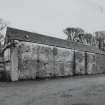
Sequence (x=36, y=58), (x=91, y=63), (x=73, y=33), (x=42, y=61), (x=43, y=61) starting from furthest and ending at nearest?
(x=73, y=33), (x=91, y=63), (x=43, y=61), (x=42, y=61), (x=36, y=58)

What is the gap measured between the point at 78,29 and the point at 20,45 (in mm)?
32779

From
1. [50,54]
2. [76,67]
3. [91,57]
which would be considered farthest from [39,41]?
[91,57]

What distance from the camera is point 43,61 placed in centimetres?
1603

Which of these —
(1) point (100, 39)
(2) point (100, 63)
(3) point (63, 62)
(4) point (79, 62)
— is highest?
(1) point (100, 39)

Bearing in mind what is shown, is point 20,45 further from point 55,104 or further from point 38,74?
point 55,104

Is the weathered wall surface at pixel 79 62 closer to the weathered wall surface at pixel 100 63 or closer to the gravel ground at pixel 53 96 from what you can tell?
the weathered wall surface at pixel 100 63

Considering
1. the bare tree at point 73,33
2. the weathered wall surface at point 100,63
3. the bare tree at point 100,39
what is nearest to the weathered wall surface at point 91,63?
the weathered wall surface at point 100,63

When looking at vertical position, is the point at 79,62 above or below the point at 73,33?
below

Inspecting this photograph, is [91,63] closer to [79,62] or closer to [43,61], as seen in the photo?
[79,62]

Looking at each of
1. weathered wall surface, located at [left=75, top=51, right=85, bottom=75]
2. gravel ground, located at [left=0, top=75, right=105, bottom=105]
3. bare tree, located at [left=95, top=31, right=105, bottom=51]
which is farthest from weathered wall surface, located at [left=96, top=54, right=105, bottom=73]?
bare tree, located at [left=95, top=31, right=105, bottom=51]

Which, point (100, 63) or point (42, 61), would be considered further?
point (100, 63)

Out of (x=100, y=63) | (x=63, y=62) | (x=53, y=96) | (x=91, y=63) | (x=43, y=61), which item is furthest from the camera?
(x=100, y=63)

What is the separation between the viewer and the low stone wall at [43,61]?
13.6 meters

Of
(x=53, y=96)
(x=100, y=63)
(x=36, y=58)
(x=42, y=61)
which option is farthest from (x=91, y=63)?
(x=53, y=96)
